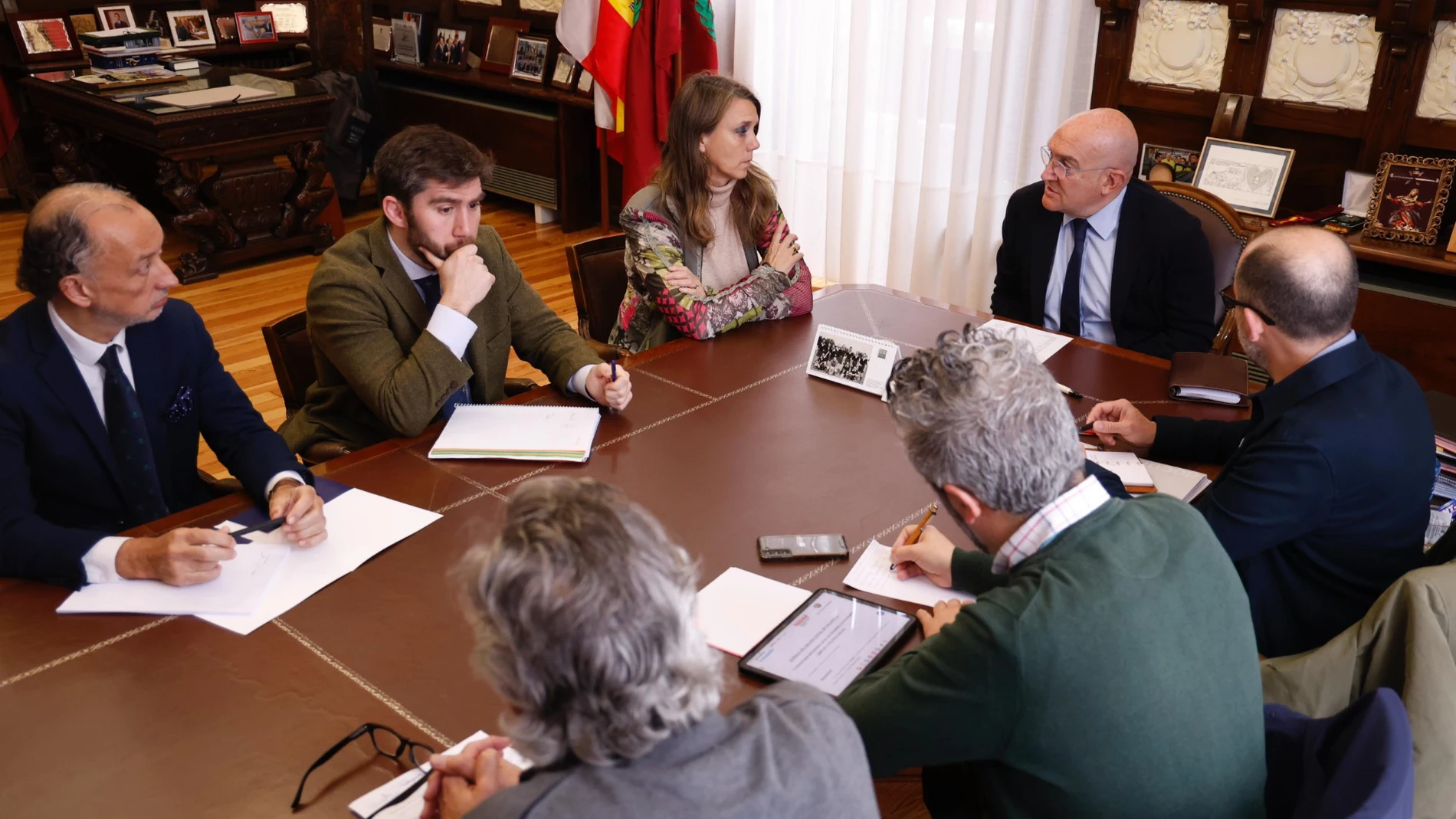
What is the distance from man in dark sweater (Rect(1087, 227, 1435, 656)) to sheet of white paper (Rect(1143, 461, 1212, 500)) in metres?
0.14

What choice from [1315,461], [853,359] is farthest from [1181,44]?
[1315,461]

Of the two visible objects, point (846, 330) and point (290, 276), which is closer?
point (846, 330)

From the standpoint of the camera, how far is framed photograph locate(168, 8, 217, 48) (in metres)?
7.07

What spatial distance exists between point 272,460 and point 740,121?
1521mm

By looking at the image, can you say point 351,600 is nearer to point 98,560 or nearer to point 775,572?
point 98,560

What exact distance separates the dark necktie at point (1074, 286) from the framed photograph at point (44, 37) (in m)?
6.13

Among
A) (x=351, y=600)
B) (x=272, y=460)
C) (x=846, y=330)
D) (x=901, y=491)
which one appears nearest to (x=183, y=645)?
(x=351, y=600)

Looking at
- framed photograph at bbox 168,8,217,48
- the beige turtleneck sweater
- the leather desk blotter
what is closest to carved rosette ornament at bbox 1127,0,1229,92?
the leather desk blotter

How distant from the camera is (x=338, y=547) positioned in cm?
185

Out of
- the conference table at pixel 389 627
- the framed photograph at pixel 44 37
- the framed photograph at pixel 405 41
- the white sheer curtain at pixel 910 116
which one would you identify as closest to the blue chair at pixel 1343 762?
the conference table at pixel 389 627

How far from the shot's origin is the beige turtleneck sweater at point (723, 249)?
3.06 metres

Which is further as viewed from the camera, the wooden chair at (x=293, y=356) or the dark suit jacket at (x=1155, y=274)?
the dark suit jacket at (x=1155, y=274)

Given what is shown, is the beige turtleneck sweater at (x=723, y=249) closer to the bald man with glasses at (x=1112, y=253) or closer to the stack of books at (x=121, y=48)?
the bald man with glasses at (x=1112, y=253)

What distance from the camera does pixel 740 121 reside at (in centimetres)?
296
